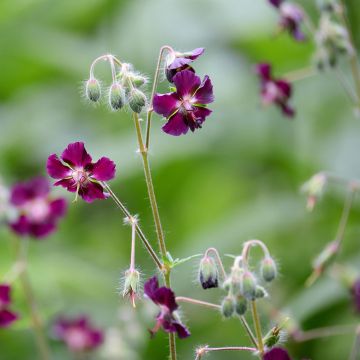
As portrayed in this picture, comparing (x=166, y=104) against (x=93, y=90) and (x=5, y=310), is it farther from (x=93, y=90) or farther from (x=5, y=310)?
(x=5, y=310)

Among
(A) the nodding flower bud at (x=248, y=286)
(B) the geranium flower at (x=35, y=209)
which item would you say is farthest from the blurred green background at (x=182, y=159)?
(A) the nodding flower bud at (x=248, y=286)

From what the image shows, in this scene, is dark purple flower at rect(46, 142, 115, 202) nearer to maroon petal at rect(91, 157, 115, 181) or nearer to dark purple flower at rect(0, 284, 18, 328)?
maroon petal at rect(91, 157, 115, 181)

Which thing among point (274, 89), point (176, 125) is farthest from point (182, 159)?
point (176, 125)

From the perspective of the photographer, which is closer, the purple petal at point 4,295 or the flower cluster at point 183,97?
the flower cluster at point 183,97

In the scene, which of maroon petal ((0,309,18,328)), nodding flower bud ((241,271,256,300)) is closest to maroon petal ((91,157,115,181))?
nodding flower bud ((241,271,256,300))

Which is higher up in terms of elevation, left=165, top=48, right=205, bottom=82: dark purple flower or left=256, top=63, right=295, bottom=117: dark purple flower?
left=256, top=63, right=295, bottom=117: dark purple flower

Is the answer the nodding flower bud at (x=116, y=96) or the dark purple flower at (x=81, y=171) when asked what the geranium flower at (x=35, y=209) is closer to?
the dark purple flower at (x=81, y=171)
